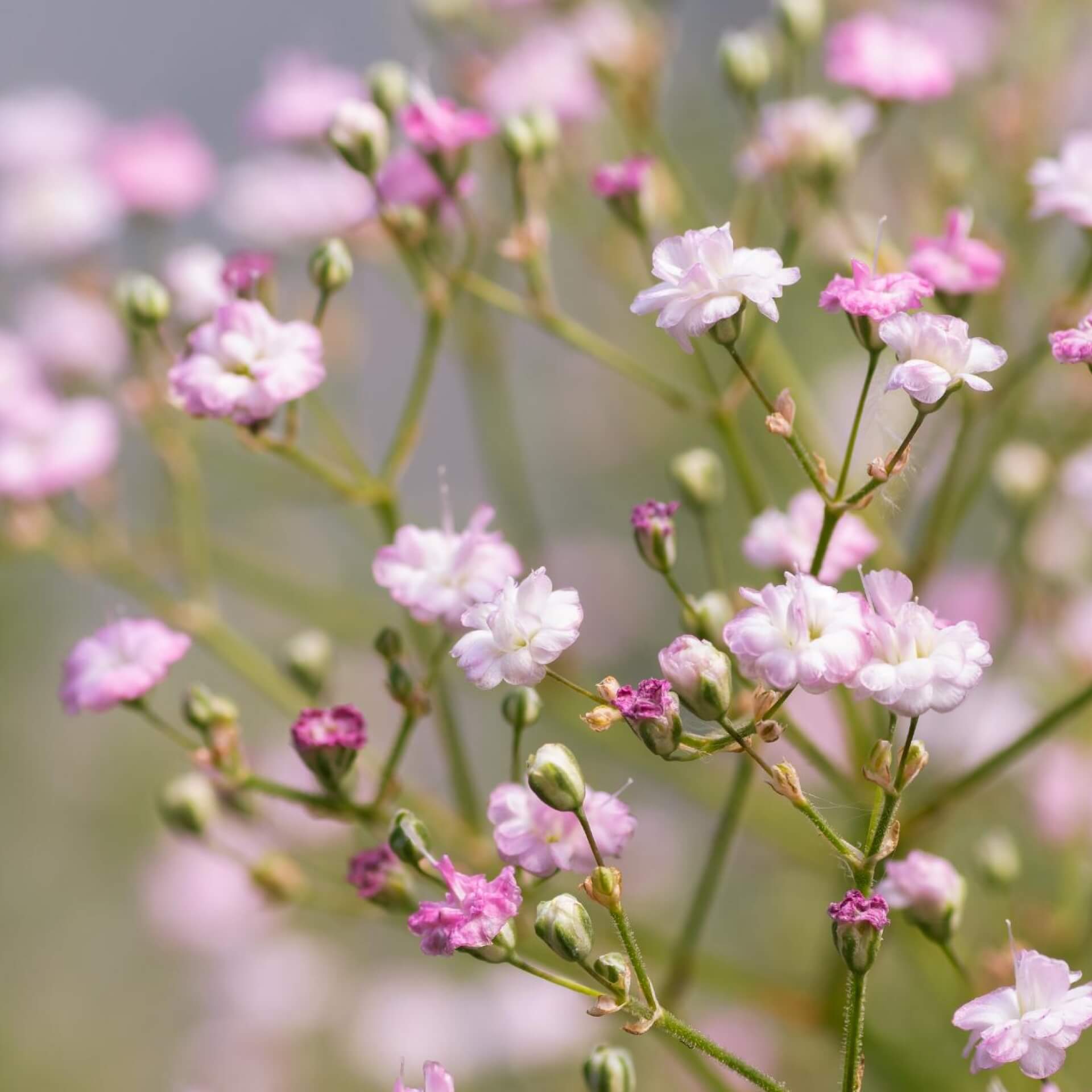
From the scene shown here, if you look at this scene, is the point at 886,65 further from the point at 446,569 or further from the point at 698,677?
the point at 698,677

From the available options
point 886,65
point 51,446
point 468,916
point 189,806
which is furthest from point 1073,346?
point 51,446

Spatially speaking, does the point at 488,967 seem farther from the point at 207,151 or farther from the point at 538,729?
the point at 207,151

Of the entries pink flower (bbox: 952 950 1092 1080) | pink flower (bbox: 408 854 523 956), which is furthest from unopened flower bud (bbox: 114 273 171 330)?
pink flower (bbox: 952 950 1092 1080)

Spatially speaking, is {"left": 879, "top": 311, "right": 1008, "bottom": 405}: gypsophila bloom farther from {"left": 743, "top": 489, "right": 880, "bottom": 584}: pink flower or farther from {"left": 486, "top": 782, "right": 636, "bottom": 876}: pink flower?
{"left": 486, "top": 782, "right": 636, "bottom": 876}: pink flower

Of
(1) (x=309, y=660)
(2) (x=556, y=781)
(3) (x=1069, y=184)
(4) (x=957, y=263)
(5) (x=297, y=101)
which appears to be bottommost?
(2) (x=556, y=781)

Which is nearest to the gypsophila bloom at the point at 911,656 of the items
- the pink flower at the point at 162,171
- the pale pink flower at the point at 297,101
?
the pale pink flower at the point at 297,101

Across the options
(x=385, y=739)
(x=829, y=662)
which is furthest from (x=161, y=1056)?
(x=829, y=662)
